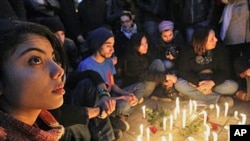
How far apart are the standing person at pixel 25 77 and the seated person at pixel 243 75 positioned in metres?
3.55

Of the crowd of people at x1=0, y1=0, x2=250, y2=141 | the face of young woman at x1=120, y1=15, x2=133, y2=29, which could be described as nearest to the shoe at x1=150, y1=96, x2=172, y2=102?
the crowd of people at x1=0, y1=0, x2=250, y2=141

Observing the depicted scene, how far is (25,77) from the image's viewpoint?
1158 millimetres

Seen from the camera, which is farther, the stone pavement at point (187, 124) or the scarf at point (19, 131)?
the stone pavement at point (187, 124)

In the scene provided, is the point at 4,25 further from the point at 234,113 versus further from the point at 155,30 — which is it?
the point at 155,30

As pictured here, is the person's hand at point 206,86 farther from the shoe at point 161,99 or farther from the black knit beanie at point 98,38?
the black knit beanie at point 98,38

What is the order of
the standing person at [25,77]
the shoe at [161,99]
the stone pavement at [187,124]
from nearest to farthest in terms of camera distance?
1. the standing person at [25,77]
2. the stone pavement at [187,124]
3. the shoe at [161,99]

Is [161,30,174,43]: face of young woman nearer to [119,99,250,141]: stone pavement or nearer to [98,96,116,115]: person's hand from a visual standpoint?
[119,99,250,141]: stone pavement

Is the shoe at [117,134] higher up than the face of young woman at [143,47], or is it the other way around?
the face of young woman at [143,47]

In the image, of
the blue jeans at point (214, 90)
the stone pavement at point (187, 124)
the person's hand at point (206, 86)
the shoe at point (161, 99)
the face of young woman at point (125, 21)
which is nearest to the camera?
the stone pavement at point (187, 124)

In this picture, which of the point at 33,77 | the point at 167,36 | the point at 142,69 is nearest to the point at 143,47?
the point at 142,69

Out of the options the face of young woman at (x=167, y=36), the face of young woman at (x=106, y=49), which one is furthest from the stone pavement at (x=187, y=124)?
the face of young woman at (x=167, y=36)

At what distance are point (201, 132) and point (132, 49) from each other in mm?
1587

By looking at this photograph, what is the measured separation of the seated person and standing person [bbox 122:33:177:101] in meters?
0.90

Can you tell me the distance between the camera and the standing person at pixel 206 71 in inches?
168
